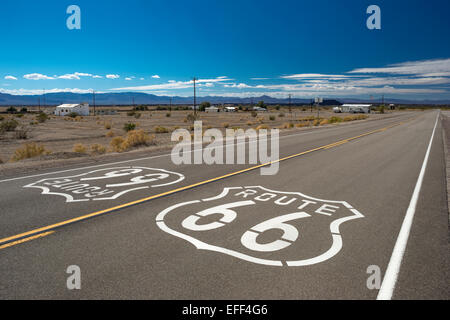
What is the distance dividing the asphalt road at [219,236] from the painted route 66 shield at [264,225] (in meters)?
0.02

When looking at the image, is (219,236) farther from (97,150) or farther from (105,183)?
(97,150)

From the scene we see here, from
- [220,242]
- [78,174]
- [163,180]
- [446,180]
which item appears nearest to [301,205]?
[220,242]

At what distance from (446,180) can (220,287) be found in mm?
8876

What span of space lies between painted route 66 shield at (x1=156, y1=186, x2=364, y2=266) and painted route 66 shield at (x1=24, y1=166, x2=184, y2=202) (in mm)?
1917

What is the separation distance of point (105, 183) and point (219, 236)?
444 centimetres

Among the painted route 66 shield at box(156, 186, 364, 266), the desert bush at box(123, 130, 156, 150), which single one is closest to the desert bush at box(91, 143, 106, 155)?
the desert bush at box(123, 130, 156, 150)

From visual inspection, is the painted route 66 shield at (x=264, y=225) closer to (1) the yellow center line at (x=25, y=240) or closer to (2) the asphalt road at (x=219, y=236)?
(2) the asphalt road at (x=219, y=236)

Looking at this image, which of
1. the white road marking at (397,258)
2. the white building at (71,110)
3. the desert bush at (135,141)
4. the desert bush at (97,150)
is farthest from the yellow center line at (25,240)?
the white building at (71,110)

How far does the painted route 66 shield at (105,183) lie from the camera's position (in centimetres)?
688

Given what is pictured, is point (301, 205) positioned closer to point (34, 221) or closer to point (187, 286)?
point (187, 286)

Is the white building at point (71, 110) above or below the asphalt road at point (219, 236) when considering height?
above

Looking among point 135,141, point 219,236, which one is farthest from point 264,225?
point 135,141

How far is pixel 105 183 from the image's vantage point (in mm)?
7910

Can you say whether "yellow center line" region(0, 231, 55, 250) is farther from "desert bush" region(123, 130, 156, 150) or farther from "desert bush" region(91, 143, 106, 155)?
"desert bush" region(123, 130, 156, 150)
